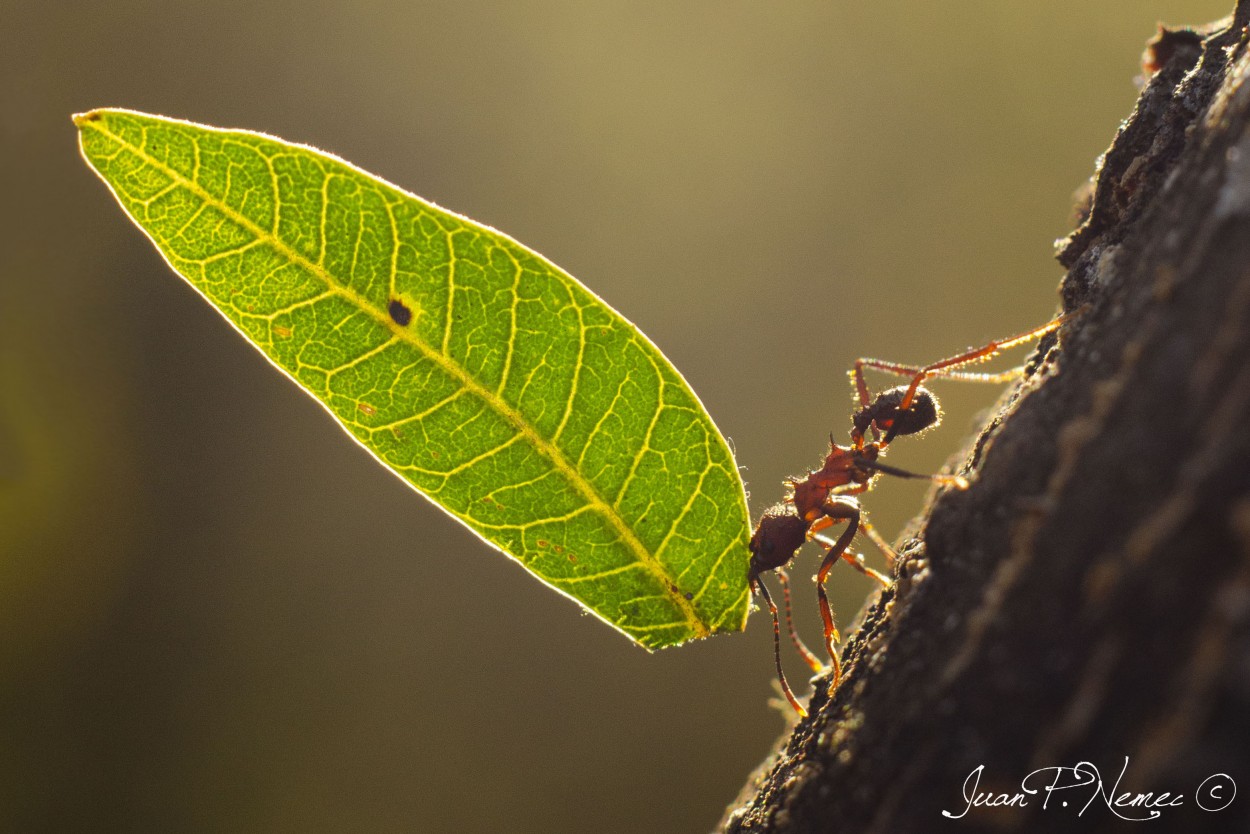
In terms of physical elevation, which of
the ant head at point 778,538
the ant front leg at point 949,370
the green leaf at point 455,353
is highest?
the ant front leg at point 949,370

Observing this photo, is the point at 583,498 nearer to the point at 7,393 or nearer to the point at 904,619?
the point at 904,619

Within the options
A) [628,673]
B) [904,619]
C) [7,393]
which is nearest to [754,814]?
[904,619]

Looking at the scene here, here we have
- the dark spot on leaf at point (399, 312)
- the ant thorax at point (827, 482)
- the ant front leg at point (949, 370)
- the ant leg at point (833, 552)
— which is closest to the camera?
the dark spot on leaf at point (399, 312)

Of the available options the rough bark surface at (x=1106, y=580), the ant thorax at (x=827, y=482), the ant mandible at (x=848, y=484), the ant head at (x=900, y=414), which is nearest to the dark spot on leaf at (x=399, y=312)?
the rough bark surface at (x=1106, y=580)

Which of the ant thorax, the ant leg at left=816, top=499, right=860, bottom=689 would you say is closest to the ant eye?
the ant thorax

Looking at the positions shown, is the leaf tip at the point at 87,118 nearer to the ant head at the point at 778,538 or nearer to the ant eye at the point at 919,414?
the ant head at the point at 778,538

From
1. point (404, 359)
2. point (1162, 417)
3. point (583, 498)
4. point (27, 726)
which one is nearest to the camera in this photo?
point (1162, 417)

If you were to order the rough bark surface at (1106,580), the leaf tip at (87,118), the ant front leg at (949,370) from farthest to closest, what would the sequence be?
the ant front leg at (949,370) < the leaf tip at (87,118) < the rough bark surface at (1106,580)

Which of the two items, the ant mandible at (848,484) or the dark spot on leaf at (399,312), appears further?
the ant mandible at (848,484)
